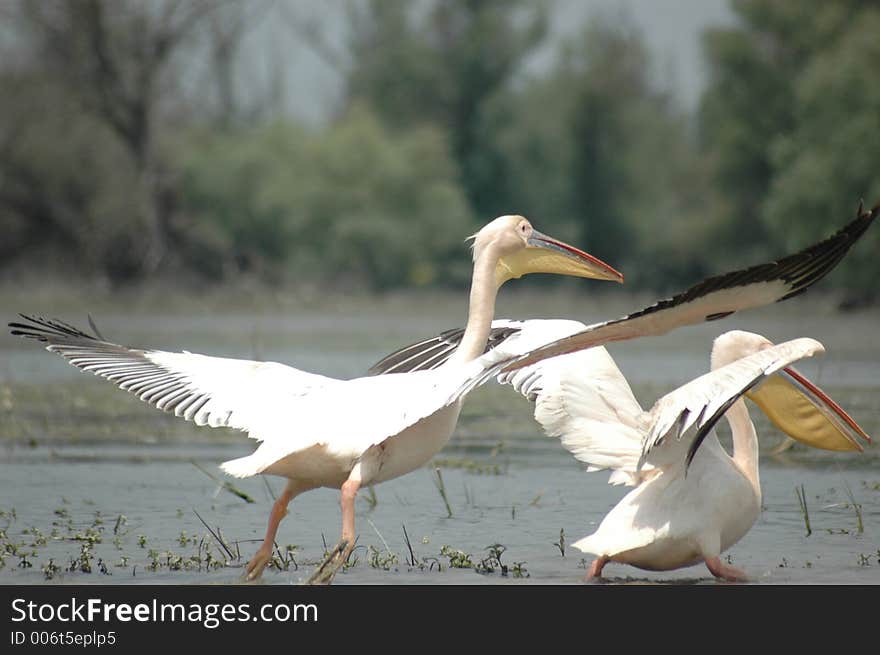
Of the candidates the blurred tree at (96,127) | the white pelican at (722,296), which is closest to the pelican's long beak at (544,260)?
the white pelican at (722,296)

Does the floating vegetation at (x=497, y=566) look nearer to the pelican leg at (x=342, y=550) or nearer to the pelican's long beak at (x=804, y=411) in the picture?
the pelican leg at (x=342, y=550)

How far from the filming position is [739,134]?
28.4 meters

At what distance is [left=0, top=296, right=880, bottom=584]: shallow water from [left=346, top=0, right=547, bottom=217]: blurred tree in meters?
26.2

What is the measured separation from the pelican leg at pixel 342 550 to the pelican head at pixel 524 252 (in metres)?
1.03

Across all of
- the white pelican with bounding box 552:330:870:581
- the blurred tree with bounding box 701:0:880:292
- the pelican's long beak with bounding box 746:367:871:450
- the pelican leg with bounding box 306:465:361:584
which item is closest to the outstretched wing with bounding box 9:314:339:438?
the pelican leg with bounding box 306:465:361:584

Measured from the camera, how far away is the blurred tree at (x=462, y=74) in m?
39.0

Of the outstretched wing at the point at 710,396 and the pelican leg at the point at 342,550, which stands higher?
the outstretched wing at the point at 710,396

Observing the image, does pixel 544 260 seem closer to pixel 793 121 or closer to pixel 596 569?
pixel 596 569

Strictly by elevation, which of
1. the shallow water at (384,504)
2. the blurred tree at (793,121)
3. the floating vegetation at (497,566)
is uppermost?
the blurred tree at (793,121)

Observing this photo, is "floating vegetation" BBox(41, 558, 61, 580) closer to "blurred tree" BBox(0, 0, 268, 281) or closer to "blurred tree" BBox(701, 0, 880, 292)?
"blurred tree" BBox(701, 0, 880, 292)

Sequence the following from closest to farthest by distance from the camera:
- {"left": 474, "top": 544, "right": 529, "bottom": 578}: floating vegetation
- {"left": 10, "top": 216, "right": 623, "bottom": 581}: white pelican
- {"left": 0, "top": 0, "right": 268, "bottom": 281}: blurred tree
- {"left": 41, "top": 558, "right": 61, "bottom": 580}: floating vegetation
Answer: {"left": 10, "top": 216, "right": 623, "bottom": 581}: white pelican
{"left": 41, "top": 558, "right": 61, "bottom": 580}: floating vegetation
{"left": 474, "top": 544, "right": 529, "bottom": 578}: floating vegetation
{"left": 0, "top": 0, "right": 268, "bottom": 281}: blurred tree

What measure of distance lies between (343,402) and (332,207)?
29.1 metres

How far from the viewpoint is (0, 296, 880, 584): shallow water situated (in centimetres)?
582

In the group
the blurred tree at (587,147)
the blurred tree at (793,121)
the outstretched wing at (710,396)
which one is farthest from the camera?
the blurred tree at (587,147)
